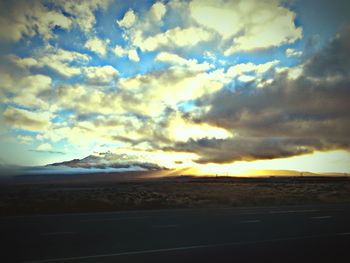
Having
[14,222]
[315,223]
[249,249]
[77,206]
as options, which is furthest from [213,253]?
[77,206]

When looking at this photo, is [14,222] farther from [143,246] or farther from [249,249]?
[249,249]

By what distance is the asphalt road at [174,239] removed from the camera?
33.0 feet

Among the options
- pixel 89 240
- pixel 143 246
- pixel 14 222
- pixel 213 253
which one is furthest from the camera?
pixel 14 222

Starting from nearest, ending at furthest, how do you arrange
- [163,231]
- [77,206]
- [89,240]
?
1. [89,240]
2. [163,231]
3. [77,206]

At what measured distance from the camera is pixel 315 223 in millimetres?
17562

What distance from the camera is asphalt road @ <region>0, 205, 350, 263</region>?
10.1 m

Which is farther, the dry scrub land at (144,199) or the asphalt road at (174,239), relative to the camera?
the dry scrub land at (144,199)

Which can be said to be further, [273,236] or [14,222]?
[14,222]

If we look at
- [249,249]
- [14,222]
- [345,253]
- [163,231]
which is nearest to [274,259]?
[249,249]

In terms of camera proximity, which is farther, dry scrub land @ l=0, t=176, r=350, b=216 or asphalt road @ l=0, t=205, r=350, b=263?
dry scrub land @ l=0, t=176, r=350, b=216

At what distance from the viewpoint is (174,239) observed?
41.8 ft

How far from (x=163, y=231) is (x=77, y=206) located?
15.0 metres

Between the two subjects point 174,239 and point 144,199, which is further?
point 144,199

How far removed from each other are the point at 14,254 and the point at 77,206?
1784 cm
